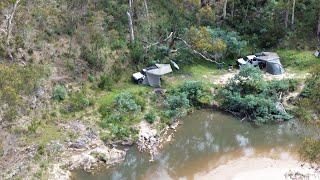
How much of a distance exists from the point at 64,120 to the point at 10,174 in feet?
13.5

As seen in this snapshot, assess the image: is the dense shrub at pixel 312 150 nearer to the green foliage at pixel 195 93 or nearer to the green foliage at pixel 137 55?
the green foliage at pixel 195 93

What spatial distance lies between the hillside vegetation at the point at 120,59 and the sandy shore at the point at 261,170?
226 cm

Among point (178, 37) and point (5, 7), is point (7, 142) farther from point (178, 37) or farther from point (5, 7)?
point (178, 37)

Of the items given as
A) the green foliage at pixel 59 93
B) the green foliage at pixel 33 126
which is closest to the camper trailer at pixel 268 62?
the green foliage at pixel 59 93

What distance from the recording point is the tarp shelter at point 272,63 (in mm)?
26922

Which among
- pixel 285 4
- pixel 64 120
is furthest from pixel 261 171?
pixel 285 4

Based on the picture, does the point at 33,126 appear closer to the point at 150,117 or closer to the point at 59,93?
the point at 59,93

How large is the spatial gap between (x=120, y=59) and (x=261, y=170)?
9.34 metres

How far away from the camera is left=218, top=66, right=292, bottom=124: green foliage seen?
23641mm

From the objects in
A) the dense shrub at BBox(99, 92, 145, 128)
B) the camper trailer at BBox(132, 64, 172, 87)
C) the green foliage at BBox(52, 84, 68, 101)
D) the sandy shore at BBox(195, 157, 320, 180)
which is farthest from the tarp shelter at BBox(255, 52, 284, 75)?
the green foliage at BBox(52, 84, 68, 101)

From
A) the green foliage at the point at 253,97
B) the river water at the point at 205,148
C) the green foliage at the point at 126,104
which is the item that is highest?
the green foliage at the point at 126,104

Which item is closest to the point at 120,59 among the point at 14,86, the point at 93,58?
the point at 93,58

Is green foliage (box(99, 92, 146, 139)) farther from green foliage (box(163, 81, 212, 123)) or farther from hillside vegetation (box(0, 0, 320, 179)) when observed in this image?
green foliage (box(163, 81, 212, 123))

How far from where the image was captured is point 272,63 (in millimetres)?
26922
